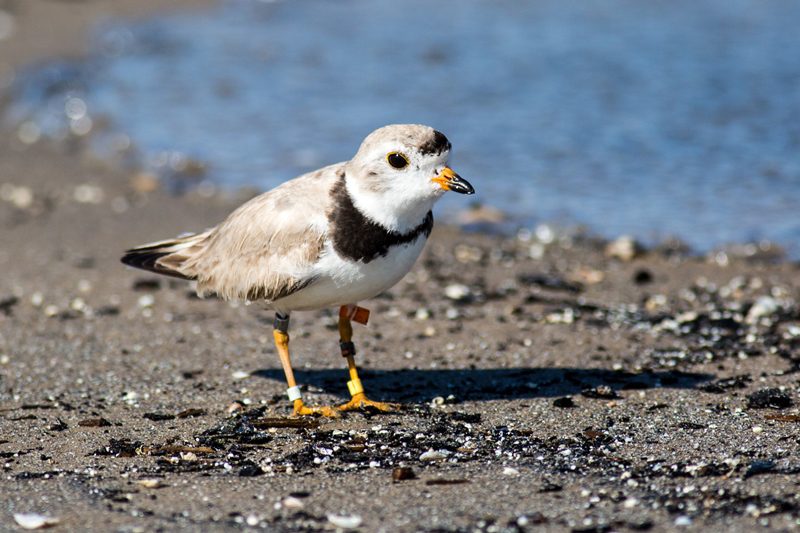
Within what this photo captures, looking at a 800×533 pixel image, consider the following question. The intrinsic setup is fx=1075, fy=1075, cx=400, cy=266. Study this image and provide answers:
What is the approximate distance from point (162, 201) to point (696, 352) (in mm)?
5347

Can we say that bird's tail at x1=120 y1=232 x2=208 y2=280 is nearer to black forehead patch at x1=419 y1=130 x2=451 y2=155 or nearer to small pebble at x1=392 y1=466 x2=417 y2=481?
black forehead patch at x1=419 y1=130 x2=451 y2=155

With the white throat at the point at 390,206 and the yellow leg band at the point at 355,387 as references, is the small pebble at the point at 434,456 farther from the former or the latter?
the white throat at the point at 390,206

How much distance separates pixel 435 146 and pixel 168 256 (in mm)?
1882

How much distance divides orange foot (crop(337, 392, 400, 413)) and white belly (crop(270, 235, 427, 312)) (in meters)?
0.55

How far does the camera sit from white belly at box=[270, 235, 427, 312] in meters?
5.21

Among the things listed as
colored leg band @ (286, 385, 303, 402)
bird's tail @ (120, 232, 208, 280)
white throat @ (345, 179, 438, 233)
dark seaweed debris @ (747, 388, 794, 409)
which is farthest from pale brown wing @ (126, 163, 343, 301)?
dark seaweed debris @ (747, 388, 794, 409)

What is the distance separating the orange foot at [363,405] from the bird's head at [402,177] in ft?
3.26

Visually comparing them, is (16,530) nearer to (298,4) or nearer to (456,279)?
(456,279)

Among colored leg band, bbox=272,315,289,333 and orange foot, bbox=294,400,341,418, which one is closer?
orange foot, bbox=294,400,341,418

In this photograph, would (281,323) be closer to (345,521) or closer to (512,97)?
(345,521)

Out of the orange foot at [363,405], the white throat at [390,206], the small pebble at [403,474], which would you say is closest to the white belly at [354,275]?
the white throat at [390,206]

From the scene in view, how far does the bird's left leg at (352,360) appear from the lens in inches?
221

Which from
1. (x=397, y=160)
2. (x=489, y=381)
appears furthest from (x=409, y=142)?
(x=489, y=381)

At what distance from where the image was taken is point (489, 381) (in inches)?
238
